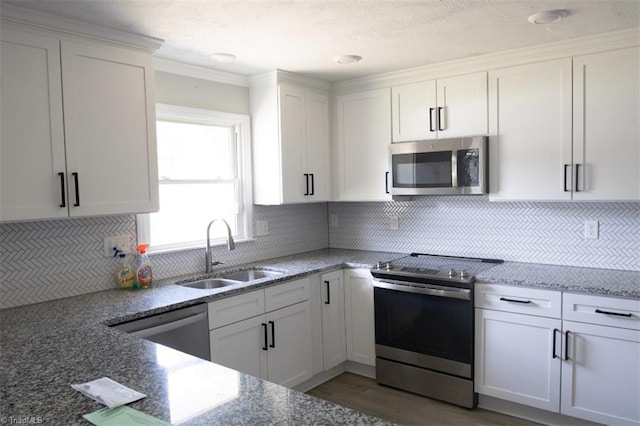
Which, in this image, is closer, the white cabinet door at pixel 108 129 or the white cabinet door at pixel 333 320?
the white cabinet door at pixel 108 129

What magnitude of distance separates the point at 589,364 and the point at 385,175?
1.83 m

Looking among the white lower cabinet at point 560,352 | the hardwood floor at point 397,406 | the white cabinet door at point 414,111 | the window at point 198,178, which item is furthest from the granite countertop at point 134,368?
the white cabinet door at point 414,111

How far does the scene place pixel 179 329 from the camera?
2.49 metres

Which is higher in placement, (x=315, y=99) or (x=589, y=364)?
(x=315, y=99)

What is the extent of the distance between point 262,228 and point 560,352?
7.32 ft

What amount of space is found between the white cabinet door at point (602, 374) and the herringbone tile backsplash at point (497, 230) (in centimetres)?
67

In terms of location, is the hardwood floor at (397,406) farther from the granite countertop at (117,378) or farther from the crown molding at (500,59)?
the crown molding at (500,59)

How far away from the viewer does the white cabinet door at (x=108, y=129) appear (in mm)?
2375

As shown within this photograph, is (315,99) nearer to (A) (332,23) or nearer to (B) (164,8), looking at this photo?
(A) (332,23)

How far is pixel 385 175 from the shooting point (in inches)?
146

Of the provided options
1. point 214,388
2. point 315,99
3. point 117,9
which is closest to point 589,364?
point 214,388

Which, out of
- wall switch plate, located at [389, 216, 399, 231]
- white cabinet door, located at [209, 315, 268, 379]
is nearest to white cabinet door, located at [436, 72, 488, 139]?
wall switch plate, located at [389, 216, 399, 231]

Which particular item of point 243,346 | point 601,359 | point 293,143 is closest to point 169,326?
point 243,346

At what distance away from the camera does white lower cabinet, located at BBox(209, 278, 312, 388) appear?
8.95 feet
